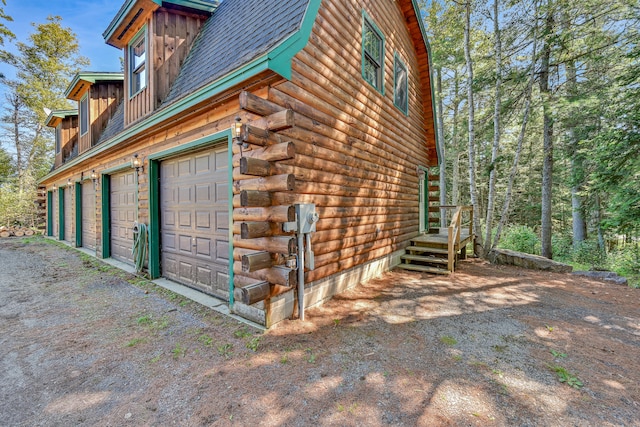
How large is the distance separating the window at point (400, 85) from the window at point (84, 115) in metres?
9.41

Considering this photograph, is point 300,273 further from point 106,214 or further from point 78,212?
point 78,212

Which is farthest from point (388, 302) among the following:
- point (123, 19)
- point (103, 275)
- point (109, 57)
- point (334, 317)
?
point (109, 57)

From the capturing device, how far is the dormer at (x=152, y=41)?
5.25 m

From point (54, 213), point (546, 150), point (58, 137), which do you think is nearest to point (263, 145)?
point (546, 150)

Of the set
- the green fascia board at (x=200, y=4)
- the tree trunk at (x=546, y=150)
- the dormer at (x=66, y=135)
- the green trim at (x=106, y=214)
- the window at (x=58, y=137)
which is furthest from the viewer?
the window at (x=58, y=137)

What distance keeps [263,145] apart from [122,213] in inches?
231

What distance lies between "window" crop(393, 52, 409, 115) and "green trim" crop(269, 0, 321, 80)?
12.4 ft

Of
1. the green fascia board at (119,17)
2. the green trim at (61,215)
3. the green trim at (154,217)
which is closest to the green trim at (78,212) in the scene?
the green trim at (61,215)

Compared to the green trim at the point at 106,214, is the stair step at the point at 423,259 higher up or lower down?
lower down

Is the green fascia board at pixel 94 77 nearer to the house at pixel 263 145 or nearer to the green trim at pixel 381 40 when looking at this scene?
the house at pixel 263 145

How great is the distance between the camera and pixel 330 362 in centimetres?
262

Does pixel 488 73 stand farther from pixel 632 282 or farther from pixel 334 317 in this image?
pixel 334 317

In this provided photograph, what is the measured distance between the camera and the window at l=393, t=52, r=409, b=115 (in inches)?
266

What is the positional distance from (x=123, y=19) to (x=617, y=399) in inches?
363
